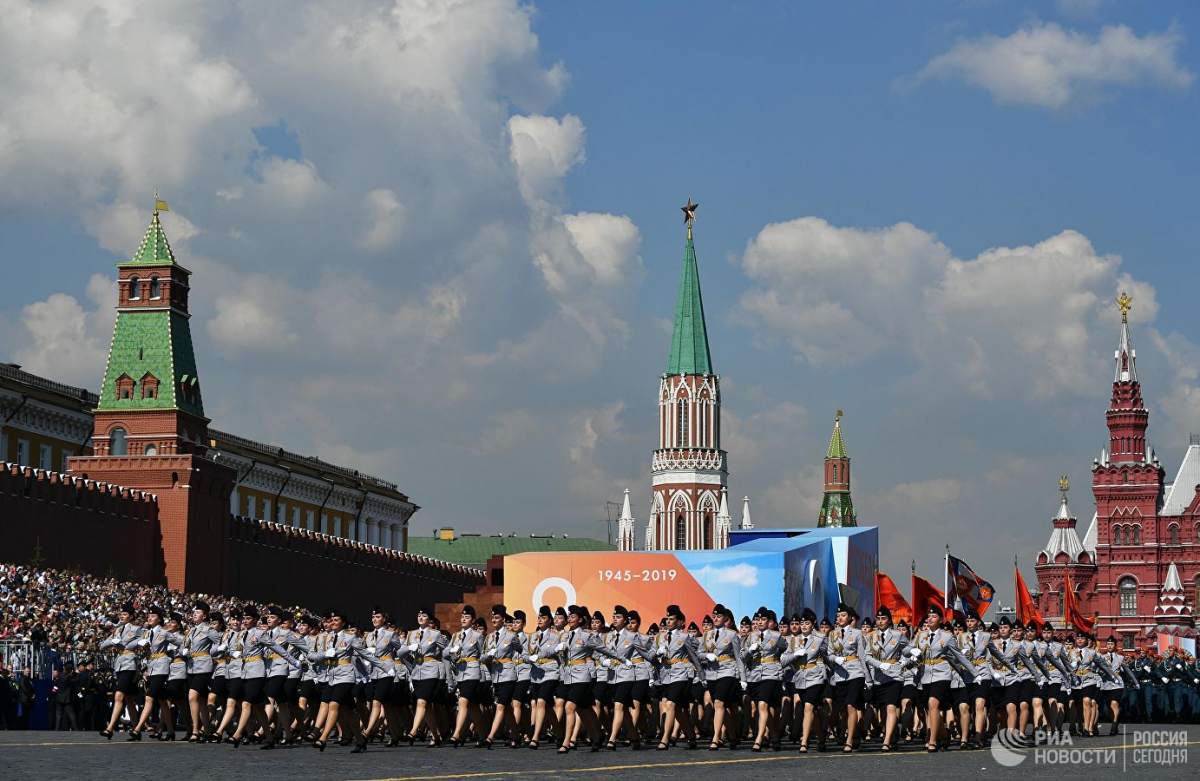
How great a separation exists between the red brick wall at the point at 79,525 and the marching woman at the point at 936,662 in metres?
36.4

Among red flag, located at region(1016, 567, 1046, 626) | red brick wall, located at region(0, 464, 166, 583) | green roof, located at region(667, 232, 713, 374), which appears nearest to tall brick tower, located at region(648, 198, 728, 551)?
green roof, located at region(667, 232, 713, 374)

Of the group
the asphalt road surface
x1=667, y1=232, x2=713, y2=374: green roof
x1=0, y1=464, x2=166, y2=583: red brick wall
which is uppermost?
x1=667, y1=232, x2=713, y2=374: green roof

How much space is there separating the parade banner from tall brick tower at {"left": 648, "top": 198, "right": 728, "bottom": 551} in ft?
337

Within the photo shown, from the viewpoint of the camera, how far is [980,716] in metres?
24.7

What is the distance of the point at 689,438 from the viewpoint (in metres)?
154

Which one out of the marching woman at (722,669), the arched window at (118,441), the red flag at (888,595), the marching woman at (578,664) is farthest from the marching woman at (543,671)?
the arched window at (118,441)

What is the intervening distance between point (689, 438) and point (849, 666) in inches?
5149

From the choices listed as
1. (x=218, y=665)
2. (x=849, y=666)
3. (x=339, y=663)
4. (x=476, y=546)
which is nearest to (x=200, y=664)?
(x=218, y=665)

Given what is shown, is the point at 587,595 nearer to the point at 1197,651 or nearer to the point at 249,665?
the point at 1197,651

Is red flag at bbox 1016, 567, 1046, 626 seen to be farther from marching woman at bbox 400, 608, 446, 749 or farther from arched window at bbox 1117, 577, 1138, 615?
arched window at bbox 1117, 577, 1138, 615

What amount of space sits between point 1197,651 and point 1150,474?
204 feet

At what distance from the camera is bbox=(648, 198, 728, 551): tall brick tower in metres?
152

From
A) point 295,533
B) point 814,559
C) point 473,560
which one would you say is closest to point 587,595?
point 814,559

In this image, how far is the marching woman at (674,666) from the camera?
2355cm
